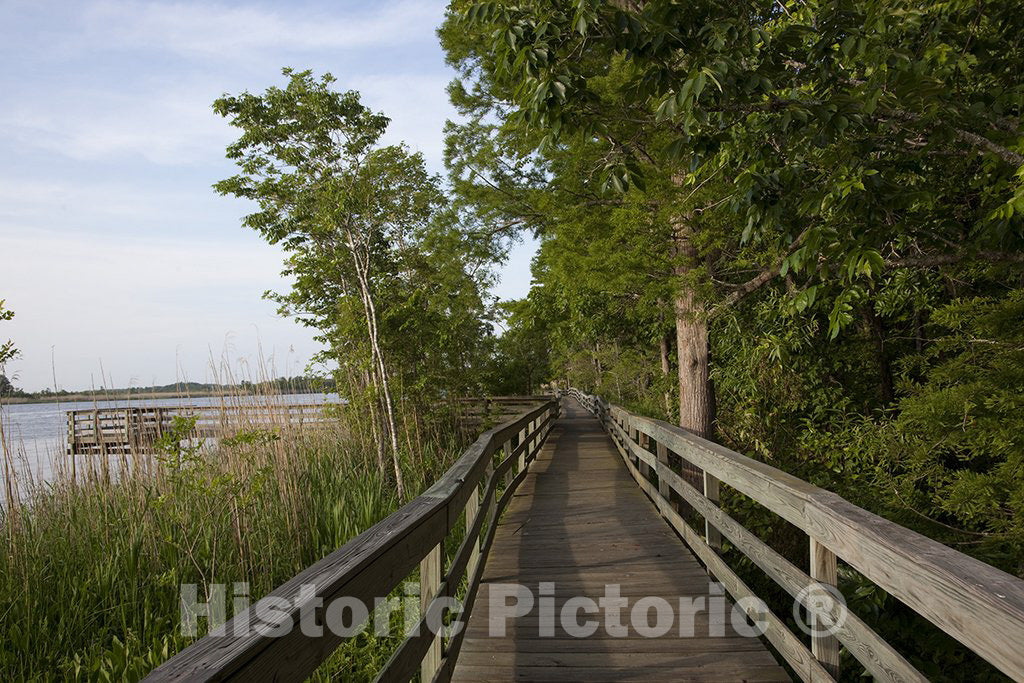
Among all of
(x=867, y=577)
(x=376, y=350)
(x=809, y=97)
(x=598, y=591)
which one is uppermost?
(x=809, y=97)

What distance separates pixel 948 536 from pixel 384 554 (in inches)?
288

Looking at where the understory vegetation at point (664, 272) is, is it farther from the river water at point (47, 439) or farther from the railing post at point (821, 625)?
the railing post at point (821, 625)

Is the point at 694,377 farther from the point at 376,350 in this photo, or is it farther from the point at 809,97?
the point at 809,97

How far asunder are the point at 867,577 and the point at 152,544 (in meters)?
6.07

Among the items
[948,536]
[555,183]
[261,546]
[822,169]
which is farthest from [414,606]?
[555,183]

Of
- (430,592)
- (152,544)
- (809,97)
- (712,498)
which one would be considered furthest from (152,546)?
(809,97)

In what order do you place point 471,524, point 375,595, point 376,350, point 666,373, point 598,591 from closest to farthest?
point 375,595 → point 471,524 → point 598,591 → point 376,350 → point 666,373

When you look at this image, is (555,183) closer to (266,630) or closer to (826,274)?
(826,274)

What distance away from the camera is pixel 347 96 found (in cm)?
1135

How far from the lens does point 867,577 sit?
2.53 metres

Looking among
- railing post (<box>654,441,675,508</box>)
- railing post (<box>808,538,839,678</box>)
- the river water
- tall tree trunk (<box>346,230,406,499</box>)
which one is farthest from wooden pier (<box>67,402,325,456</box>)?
railing post (<box>808,538,839,678</box>)

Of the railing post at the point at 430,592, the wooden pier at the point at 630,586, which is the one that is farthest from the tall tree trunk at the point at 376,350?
the railing post at the point at 430,592

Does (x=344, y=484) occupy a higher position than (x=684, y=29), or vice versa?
(x=684, y=29)

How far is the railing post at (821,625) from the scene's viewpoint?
8.11 feet
